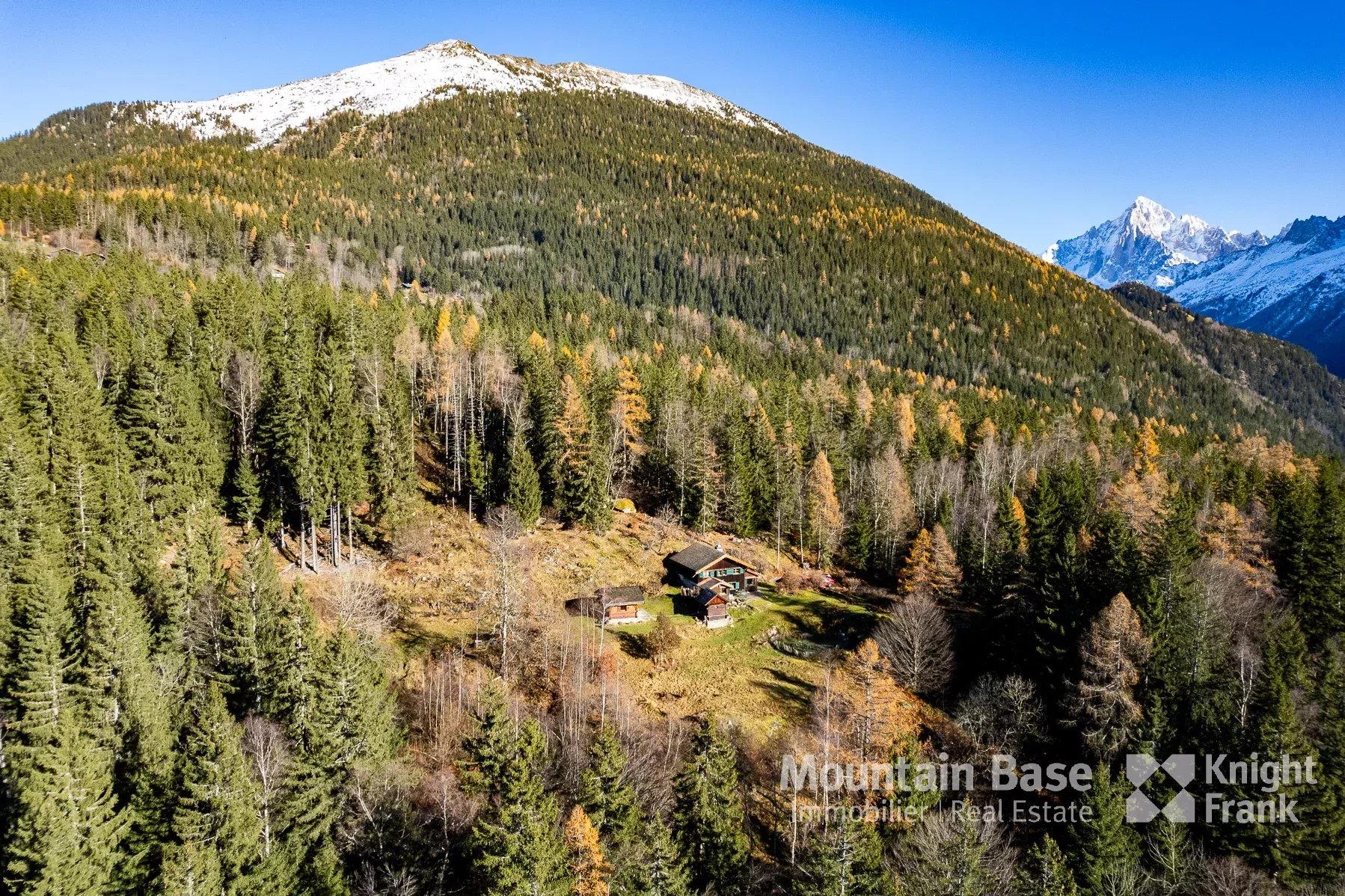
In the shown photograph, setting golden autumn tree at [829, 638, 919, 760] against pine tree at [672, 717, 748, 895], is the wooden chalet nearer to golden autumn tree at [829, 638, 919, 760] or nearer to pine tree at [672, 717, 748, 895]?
golden autumn tree at [829, 638, 919, 760]

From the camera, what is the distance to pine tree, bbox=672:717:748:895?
30750 millimetres

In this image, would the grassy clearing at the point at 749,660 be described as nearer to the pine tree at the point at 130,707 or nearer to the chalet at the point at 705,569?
the chalet at the point at 705,569

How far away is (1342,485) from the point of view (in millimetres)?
68312

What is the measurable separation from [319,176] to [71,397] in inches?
6322

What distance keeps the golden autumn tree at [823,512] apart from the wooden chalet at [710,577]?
11502mm

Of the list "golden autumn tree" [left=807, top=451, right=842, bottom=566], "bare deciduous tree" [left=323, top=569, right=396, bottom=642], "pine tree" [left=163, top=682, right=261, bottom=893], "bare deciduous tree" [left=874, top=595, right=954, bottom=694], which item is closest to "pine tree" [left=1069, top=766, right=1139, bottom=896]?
"bare deciduous tree" [left=874, top=595, right=954, bottom=694]

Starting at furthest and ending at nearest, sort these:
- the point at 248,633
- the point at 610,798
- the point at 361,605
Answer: the point at 361,605 → the point at 248,633 → the point at 610,798

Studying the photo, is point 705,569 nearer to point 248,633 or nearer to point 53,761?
point 248,633

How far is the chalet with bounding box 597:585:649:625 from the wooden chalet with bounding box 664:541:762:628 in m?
5.27

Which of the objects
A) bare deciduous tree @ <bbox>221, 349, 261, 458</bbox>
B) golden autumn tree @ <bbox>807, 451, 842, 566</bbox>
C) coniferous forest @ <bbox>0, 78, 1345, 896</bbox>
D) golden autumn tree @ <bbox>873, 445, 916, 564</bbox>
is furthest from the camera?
golden autumn tree @ <bbox>873, 445, 916, 564</bbox>

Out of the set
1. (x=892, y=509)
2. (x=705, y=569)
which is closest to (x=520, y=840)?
(x=705, y=569)

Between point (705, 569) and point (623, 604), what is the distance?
8.65m

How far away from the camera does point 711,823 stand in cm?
3084

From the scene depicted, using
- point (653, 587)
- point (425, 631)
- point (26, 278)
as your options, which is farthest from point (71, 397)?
point (653, 587)
